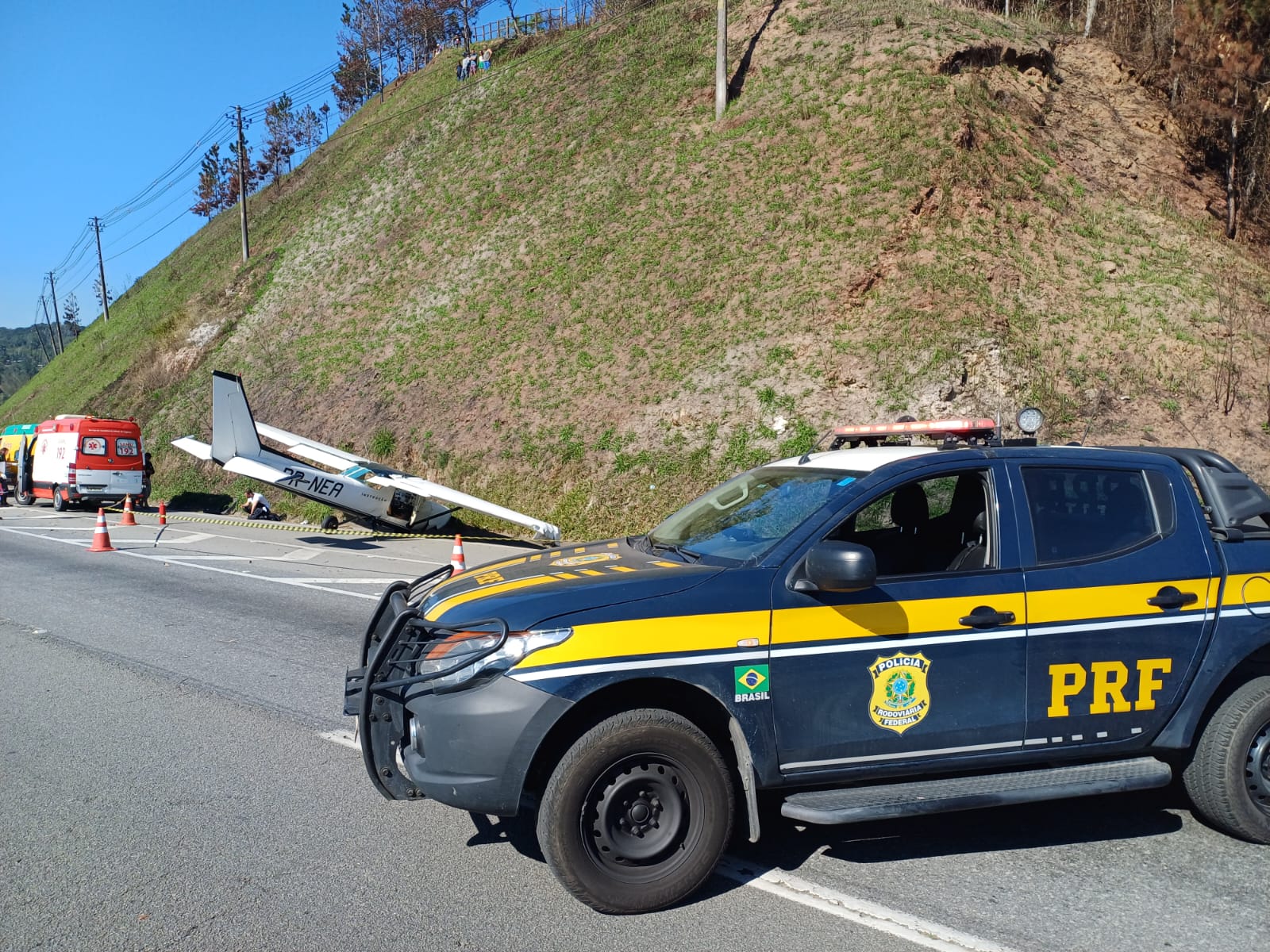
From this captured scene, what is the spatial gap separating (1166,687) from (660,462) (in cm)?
1469

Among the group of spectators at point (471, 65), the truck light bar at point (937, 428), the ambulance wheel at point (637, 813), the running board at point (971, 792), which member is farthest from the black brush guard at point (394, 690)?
the group of spectators at point (471, 65)

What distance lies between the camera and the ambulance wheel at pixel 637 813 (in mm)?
3547

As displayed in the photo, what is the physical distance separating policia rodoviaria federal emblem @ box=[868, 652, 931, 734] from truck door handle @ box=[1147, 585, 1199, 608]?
3.95 ft

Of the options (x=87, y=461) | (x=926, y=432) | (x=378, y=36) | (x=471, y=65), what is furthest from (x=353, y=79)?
(x=926, y=432)

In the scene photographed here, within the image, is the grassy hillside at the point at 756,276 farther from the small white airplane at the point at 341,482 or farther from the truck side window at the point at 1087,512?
the truck side window at the point at 1087,512

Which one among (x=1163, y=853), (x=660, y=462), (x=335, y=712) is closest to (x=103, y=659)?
(x=335, y=712)

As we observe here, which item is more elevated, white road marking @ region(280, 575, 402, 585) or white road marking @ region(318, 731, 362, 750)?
white road marking @ region(280, 575, 402, 585)

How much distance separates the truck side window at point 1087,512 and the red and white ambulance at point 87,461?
26.1 meters

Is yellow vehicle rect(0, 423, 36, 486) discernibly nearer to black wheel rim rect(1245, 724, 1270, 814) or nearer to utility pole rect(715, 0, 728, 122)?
utility pole rect(715, 0, 728, 122)

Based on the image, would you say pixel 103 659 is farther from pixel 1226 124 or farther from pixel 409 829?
pixel 1226 124

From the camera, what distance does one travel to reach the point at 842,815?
3686 mm

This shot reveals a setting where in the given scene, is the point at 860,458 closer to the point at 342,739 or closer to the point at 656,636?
the point at 656,636

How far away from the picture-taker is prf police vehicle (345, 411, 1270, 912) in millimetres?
3611

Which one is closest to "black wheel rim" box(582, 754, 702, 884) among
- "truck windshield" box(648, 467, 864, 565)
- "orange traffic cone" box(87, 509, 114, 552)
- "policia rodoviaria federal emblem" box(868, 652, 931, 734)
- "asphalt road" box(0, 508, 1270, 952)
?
"asphalt road" box(0, 508, 1270, 952)
